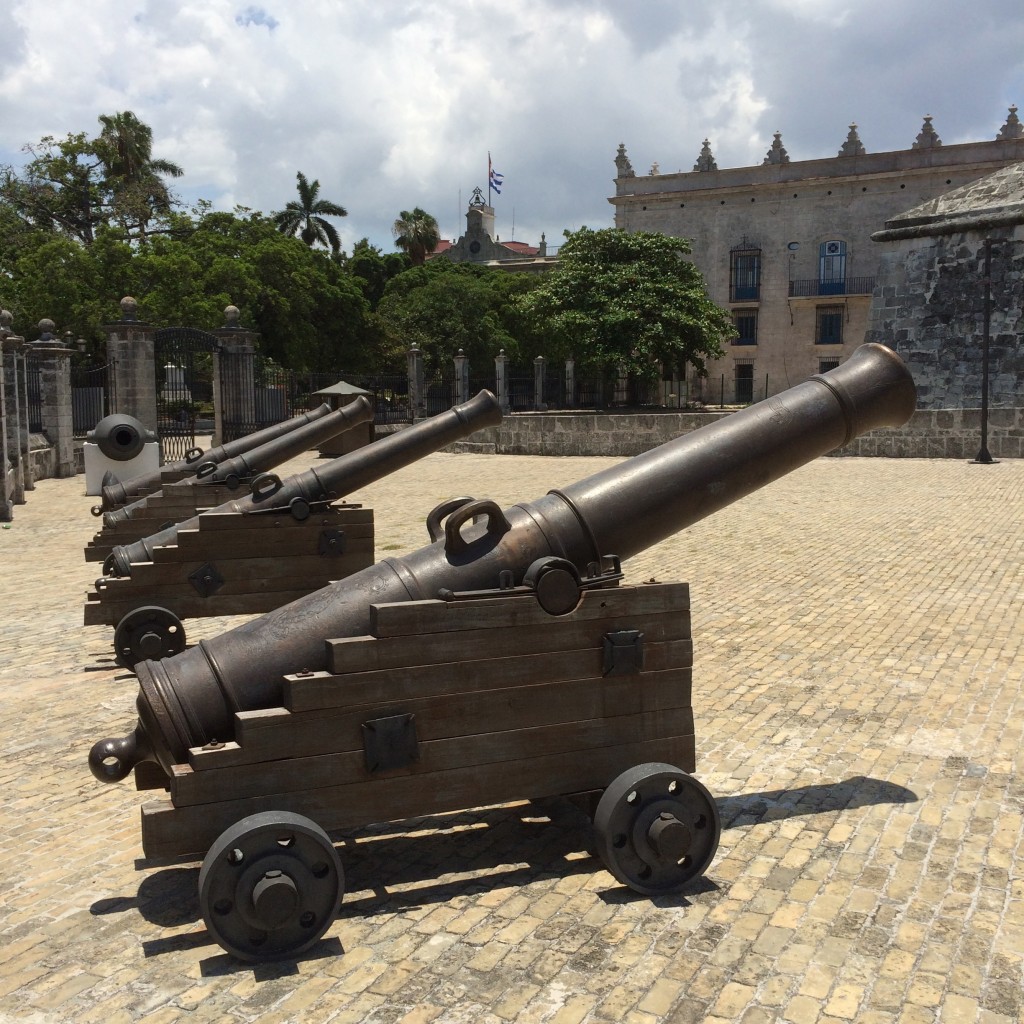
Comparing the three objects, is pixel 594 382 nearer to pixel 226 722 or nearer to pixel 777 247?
pixel 777 247

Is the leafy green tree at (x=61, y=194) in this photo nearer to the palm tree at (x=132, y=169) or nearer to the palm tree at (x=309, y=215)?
the palm tree at (x=132, y=169)

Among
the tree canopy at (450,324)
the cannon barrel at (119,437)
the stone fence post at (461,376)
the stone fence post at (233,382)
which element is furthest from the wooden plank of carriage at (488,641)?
the tree canopy at (450,324)

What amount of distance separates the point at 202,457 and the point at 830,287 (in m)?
43.8

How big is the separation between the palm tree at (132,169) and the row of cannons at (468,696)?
37813 mm

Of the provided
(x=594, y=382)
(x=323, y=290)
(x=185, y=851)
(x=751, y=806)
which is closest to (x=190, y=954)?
(x=185, y=851)

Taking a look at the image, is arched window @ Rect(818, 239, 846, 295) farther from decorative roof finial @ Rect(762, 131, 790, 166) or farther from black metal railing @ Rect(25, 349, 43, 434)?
black metal railing @ Rect(25, 349, 43, 434)

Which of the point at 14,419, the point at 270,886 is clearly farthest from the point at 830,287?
the point at 270,886

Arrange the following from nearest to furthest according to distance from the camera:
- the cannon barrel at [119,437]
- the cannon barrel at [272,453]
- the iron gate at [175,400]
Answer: the cannon barrel at [272,453], the cannon barrel at [119,437], the iron gate at [175,400]

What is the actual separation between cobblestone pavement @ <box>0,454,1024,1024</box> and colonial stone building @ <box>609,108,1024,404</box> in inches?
1713

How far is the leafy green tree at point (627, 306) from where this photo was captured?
37406mm

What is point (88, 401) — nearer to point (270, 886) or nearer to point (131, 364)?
point (131, 364)

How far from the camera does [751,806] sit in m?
4.33

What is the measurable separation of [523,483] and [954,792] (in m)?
14.7

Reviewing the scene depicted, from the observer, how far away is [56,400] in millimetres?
21453
